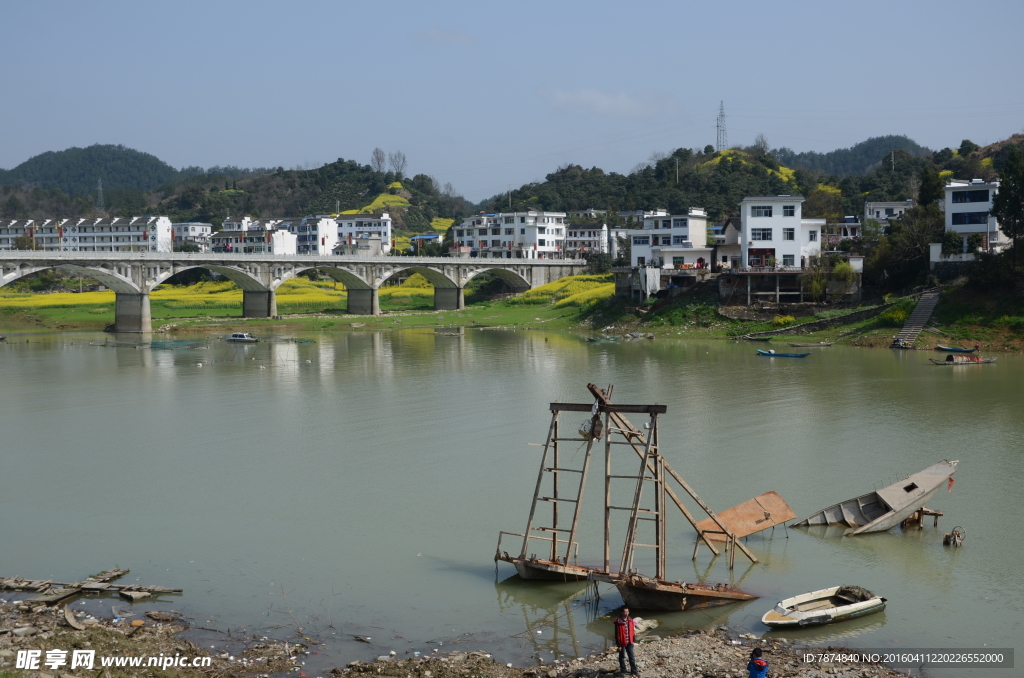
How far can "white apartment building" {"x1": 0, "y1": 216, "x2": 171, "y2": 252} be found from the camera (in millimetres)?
121312

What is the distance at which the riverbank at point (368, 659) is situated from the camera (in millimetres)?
11531

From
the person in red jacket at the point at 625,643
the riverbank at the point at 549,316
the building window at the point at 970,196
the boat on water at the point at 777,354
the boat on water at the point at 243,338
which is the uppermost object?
the building window at the point at 970,196

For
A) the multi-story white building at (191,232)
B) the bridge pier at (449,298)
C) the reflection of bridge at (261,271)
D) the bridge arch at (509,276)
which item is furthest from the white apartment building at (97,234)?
the bridge arch at (509,276)

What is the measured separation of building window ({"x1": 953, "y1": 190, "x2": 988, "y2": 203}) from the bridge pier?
4311 cm

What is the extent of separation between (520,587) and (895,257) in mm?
46845

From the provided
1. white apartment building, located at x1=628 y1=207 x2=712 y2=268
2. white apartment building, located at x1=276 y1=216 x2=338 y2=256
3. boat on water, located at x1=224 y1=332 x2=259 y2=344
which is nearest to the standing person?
boat on water, located at x1=224 y1=332 x2=259 y2=344

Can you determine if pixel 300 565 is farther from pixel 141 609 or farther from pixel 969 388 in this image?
pixel 969 388

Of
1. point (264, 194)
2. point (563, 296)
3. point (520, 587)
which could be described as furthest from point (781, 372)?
point (264, 194)

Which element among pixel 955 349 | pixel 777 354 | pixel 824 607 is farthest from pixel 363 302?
pixel 824 607

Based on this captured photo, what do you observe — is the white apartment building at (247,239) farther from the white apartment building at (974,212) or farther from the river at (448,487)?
the river at (448,487)

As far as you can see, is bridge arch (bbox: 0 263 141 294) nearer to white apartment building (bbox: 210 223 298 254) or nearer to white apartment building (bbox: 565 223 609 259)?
white apartment building (bbox: 210 223 298 254)

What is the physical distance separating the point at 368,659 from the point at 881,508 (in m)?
10.1

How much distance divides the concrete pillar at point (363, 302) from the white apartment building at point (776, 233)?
3257 cm

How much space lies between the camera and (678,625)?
43.7ft
